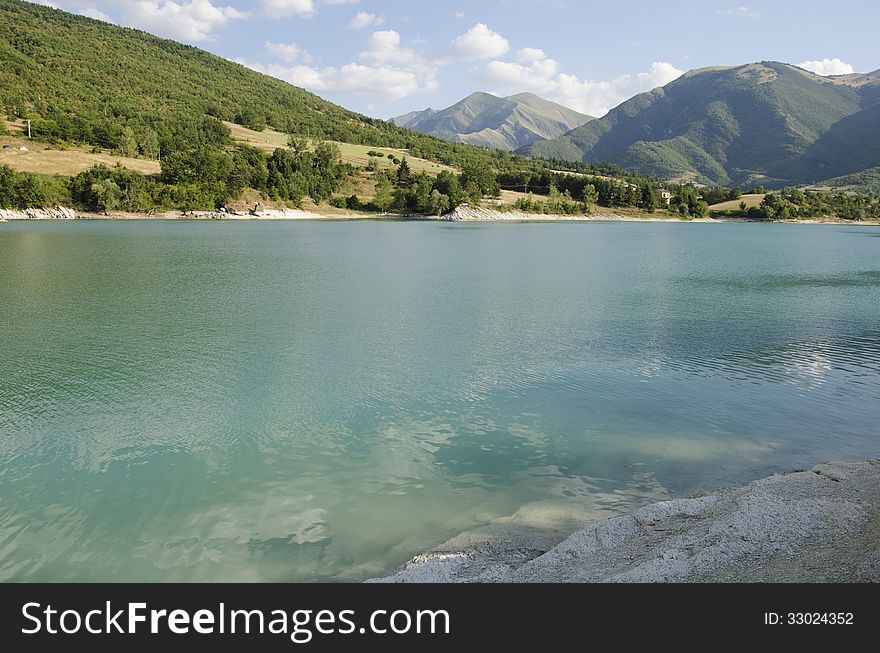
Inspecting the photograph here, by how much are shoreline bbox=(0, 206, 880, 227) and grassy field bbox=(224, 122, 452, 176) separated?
1065 inches

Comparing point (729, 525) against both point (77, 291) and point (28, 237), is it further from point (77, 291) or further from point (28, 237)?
point (28, 237)

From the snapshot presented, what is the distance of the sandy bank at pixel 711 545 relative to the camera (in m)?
6.46

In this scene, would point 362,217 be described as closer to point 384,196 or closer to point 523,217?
point 384,196

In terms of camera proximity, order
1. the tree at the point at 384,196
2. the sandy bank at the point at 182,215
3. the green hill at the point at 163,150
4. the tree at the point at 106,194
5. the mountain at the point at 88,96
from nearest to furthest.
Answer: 1. the sandy bank at the point at 182,215
2. the tree at the point at 106,194
3. the green hill at the point at 163,150
4. the mountain at the point at 88,96
5. the tree at the point at 384,196

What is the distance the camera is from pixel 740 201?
174 m

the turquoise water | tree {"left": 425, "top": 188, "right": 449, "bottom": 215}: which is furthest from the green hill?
the turquoise water

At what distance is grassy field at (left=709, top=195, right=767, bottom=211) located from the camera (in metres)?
171

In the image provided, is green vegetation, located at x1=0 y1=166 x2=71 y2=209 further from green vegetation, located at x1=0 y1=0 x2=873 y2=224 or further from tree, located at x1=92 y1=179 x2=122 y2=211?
tree, located at x1=92 y1=179 x2=122 y2=211

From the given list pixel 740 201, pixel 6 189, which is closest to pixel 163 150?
pixel 6 189

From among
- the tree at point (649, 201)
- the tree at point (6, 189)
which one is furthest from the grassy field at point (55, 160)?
the tree at point (649, 201)

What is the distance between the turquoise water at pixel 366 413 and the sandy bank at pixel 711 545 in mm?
1077

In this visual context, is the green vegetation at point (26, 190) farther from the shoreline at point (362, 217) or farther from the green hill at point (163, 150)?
the shoreline at point (362, 217)
